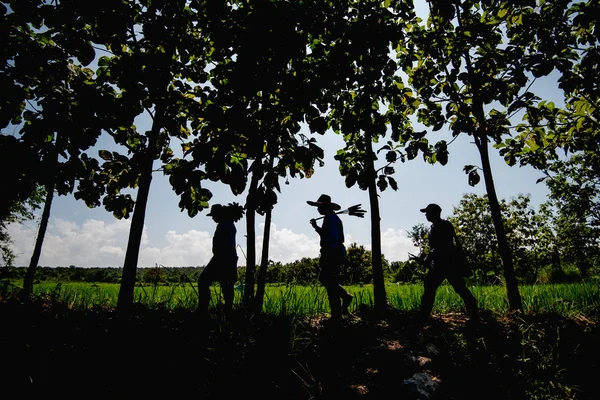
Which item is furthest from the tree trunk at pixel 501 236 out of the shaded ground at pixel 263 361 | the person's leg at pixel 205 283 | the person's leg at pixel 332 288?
the person's leg at pixel 205 283

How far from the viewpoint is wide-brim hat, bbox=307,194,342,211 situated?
17.2 ft

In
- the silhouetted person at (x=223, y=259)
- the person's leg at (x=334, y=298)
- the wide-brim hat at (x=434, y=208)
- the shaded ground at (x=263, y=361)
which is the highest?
the wide-brim hat at (x=434, y=208)

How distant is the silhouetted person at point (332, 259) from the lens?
187 inches

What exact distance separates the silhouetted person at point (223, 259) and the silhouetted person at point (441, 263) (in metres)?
3.31

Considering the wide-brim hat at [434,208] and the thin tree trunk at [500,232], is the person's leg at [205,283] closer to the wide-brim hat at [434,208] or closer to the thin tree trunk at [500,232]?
the wide-brim hat at [434,208]

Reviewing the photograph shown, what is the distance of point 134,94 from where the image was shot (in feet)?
10.1

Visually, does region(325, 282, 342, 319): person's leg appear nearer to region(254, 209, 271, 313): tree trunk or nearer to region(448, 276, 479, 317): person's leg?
region(254, 209, 271, 313): tree trunk

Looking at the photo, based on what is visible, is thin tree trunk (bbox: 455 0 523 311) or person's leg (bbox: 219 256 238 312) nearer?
person's leg (bbox: 219 256 238 312)

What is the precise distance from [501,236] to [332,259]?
3564 mm

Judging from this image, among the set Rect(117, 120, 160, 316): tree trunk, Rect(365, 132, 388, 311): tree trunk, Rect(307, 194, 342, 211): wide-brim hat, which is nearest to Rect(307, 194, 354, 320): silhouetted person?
Rect(307, 194, 342, 211): wide-brim hat

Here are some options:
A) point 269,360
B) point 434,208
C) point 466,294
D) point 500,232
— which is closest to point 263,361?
point 269,360

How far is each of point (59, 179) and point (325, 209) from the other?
3679 millimetres

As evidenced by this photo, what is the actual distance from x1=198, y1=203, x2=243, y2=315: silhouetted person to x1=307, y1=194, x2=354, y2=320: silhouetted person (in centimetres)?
146

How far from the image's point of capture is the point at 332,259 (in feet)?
16.0
